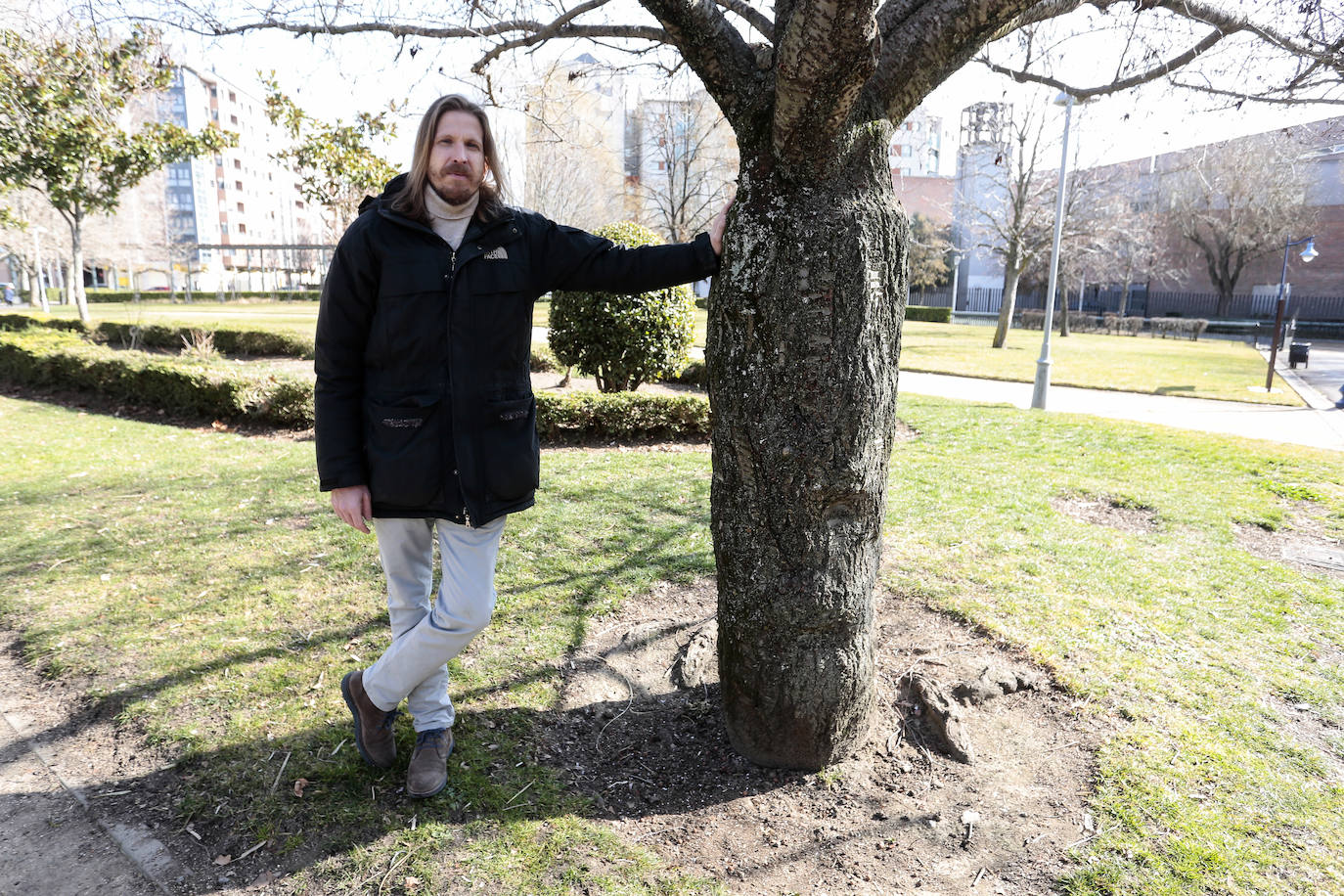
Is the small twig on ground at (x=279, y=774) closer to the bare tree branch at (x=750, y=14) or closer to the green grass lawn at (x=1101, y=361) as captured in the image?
the bare tree branch at (x=750, y=14)

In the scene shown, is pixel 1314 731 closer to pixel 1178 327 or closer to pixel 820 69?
pixel 820 69

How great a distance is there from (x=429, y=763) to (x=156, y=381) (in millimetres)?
9925

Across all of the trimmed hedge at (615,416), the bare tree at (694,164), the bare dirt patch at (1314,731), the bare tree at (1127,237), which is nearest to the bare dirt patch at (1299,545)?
the bare dirt patch at (1314,731)

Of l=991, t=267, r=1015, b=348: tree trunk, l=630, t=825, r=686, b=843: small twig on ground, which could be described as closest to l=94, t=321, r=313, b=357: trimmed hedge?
l=630, t=825, r=686, b=843: small twig on ground

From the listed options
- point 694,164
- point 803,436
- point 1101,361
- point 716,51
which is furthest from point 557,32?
point 694,164

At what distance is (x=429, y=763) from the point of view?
8.18 ft

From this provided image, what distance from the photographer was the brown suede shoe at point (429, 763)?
2436mm

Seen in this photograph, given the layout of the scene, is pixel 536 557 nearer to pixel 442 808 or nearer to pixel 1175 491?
pixel 442 808

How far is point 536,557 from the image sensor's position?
14.7 ft

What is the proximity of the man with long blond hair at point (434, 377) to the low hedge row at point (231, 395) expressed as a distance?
5559 mm

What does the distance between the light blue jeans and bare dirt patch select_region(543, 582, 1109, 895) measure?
1.66ft

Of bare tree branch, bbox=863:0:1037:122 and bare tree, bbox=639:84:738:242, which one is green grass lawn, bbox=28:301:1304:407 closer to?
bare tree, bbox=639:84:738:242

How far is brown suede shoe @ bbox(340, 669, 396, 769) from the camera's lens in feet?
8.26

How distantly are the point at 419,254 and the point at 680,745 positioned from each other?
6.22 ft
